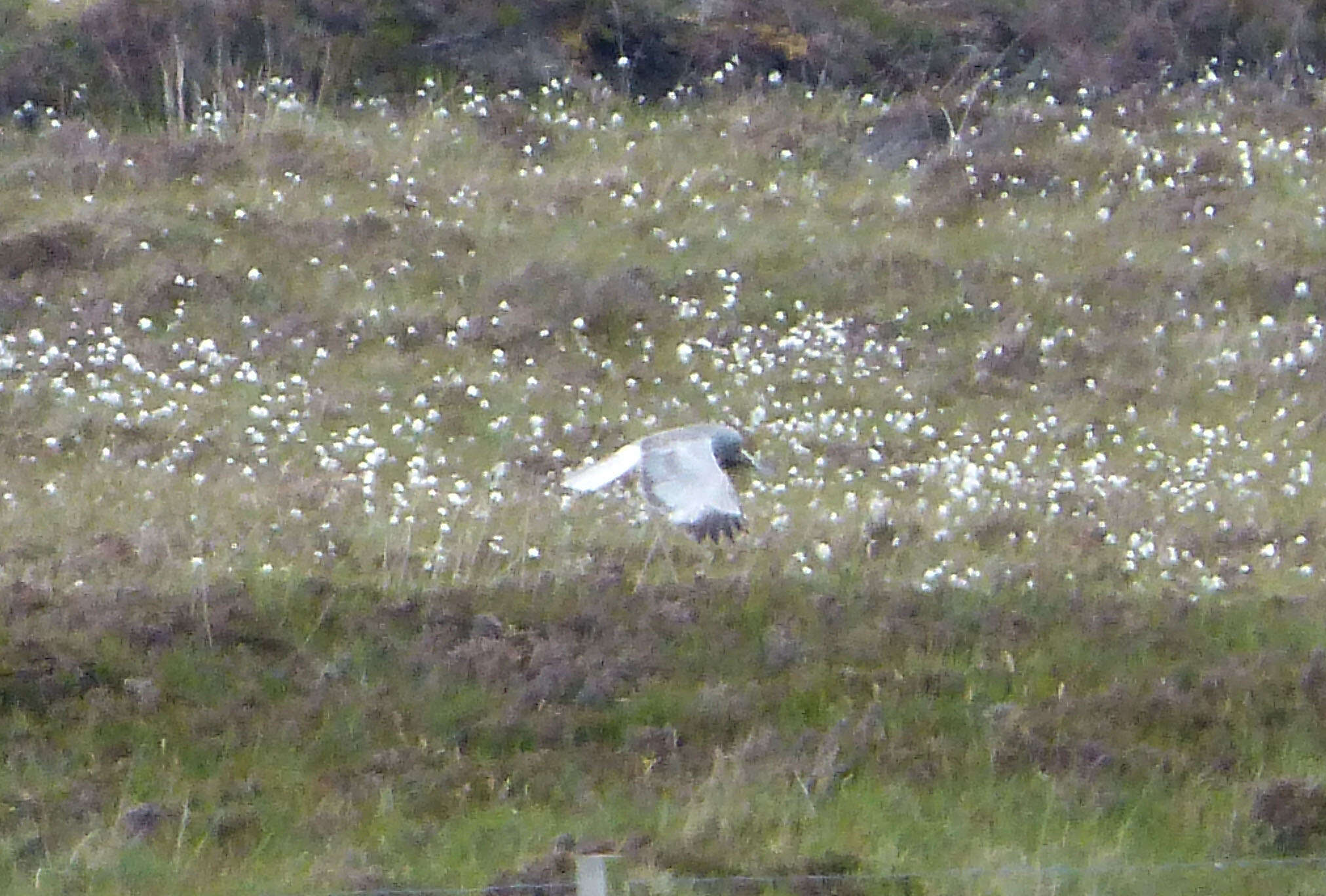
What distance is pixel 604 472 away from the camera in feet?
32.9

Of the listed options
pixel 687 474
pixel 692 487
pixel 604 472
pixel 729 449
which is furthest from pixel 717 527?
pixel 729 449

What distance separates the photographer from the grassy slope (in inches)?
243

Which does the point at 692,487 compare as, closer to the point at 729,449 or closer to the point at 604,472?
the point at 604,472

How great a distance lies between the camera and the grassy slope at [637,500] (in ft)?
20.3

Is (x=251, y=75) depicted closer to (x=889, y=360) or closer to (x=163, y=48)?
(x=163, y=48)

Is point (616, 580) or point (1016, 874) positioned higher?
point (616, 580)

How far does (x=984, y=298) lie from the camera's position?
13336mm

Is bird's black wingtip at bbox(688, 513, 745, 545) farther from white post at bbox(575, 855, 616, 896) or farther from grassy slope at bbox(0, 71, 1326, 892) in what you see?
white post at bbox(575, 855, 616, 896)

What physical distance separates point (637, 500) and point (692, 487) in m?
0.31

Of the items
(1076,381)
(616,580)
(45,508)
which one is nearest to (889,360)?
(1076,381)

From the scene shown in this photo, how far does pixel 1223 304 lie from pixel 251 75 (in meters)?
8.48

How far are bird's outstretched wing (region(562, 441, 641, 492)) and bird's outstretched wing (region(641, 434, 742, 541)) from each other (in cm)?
8

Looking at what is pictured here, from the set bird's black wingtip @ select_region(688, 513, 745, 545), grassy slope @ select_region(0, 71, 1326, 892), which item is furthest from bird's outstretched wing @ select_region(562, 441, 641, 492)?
bird's black wingtip @ select_region(688, 513, 745, 545)

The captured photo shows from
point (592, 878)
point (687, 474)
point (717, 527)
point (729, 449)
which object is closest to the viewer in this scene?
point (592, 878)
